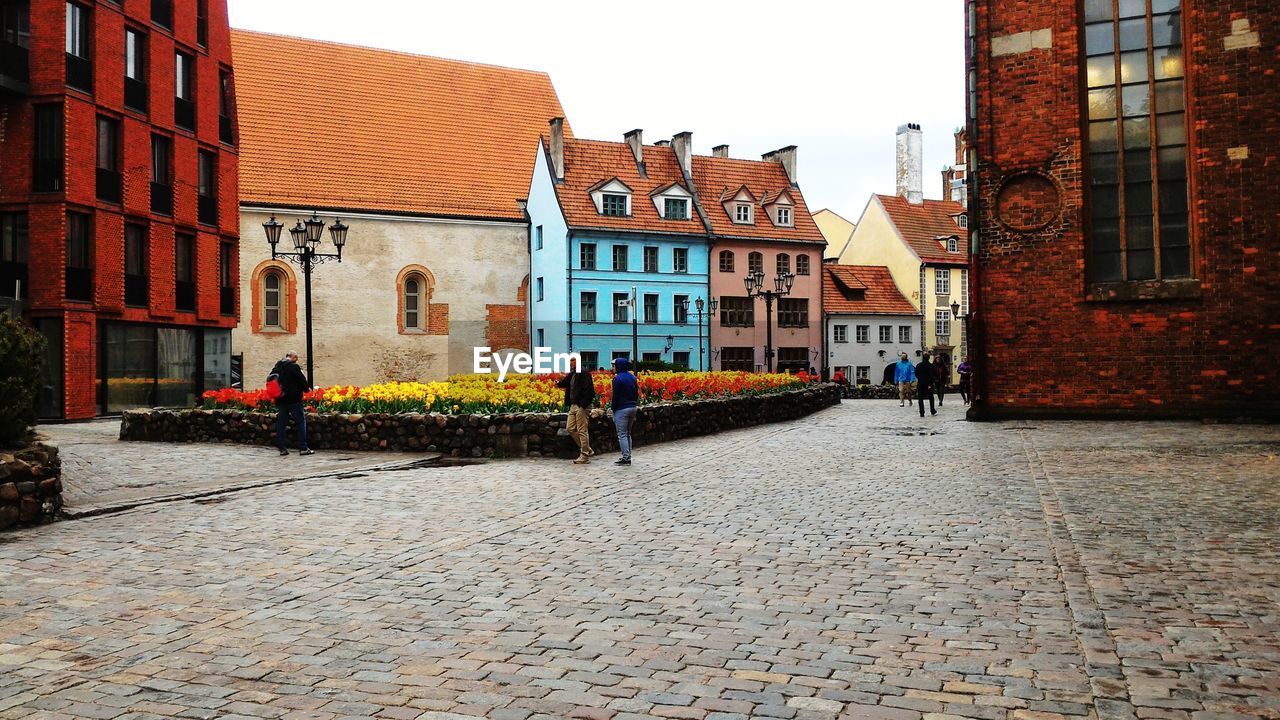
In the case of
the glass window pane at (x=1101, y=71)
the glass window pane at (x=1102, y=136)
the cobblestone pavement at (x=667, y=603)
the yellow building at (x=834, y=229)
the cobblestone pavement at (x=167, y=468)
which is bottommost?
the cobblestone pavement at (x=667, y=603)

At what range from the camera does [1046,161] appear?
21.5 metres

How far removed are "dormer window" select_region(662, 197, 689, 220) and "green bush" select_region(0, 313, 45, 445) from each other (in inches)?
1782

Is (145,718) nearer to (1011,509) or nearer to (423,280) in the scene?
(1011,509)

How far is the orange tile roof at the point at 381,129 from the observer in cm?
4678

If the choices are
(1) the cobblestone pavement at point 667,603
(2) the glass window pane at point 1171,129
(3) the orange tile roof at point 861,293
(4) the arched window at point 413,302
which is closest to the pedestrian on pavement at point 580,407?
(1) the cobblestone pavement at point 667,603

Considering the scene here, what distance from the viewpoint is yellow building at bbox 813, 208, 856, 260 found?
74.0 metres

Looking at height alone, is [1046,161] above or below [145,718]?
above

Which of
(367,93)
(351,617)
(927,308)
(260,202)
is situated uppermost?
(367,93)

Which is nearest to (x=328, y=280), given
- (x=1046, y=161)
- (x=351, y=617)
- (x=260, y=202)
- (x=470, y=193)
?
(x=260, y=202)

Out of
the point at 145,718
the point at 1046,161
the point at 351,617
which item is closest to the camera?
the point at 145,718

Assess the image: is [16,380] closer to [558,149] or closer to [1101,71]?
[1101,71]

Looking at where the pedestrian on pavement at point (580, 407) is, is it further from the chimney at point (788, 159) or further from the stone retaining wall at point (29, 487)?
→ the chimney at point (788, 159)

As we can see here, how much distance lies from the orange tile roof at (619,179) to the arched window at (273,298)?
45.3 feet

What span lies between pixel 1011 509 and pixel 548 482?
567 centimetres
